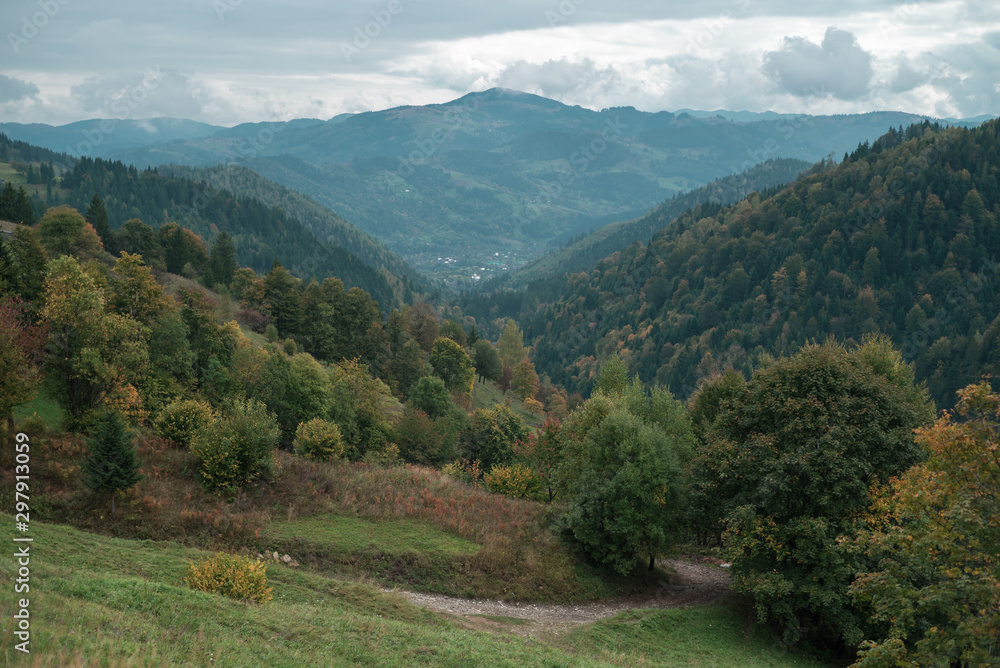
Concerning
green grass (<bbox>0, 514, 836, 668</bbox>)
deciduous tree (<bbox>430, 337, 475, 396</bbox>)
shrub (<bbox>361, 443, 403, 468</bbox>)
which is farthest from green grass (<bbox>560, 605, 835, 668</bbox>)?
deciduous tree (<bbox>430, 337, 475, 396</bbox>)

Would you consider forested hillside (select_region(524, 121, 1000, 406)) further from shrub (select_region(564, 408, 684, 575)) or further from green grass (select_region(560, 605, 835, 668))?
green grass (select_region(560, 605, 835, 668))

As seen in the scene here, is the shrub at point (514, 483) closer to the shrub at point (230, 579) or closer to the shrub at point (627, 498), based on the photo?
the shrub at point (627, 498)

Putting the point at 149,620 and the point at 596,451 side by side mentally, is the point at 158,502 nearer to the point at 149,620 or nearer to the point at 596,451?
the point at 149,620

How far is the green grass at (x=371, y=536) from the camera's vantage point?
3120cm

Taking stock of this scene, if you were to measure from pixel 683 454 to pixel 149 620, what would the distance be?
35447mm

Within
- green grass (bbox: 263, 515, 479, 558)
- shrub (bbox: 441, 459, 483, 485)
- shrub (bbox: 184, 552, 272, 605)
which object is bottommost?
shrub (bbox: 441, 459, 483, 485)

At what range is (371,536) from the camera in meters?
33.0

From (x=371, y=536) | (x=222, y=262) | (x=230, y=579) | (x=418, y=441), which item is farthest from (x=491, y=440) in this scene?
(x=222, y=262)

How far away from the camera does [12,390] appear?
27.9m

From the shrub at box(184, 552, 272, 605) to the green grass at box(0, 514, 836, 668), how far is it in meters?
1.00

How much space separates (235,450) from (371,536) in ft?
30.6

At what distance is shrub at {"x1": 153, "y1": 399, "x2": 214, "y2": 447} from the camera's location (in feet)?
122

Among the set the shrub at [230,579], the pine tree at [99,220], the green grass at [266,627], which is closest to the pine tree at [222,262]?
the pine tree at [99,220]

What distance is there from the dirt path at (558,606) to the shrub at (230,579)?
344 inches
